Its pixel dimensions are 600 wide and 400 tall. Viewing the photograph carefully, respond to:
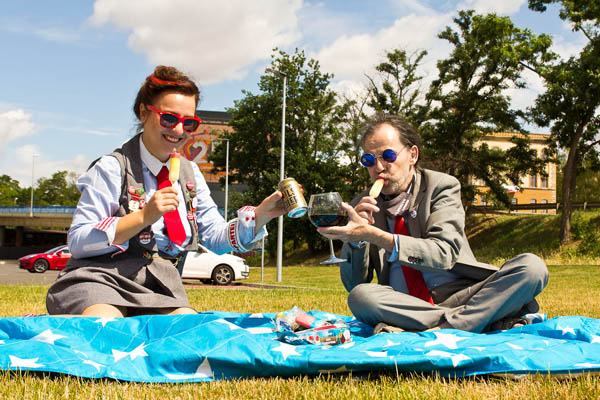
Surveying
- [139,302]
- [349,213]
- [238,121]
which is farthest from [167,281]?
[238,121]

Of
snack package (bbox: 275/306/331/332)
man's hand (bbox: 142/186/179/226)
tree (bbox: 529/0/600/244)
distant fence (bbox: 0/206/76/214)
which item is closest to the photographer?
man's hand (bbox: 142/186/179/226)

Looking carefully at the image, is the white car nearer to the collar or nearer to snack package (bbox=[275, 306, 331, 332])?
the collar

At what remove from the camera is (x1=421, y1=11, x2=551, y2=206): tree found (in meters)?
31.8

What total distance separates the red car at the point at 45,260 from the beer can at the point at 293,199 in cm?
2751

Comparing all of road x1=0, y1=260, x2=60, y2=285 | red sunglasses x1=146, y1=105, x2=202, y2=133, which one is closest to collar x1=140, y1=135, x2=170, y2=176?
red sunglasses x1=146, y1=105, x2=202, y2=133

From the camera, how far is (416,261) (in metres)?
3.62

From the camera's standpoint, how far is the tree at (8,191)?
355 ft

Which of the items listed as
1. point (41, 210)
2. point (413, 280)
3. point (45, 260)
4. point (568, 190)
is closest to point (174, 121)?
point (413, 280)

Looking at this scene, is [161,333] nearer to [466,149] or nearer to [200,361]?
[200,361]

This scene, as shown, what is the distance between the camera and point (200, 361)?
283cm

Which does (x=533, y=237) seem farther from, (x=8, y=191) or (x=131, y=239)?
(x=8, y=191)

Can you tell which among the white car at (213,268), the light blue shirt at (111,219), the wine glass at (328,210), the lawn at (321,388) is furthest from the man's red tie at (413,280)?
the white car at (213,268)

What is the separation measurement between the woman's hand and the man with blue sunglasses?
465 millimetres

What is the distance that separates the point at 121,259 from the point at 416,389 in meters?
2.17
